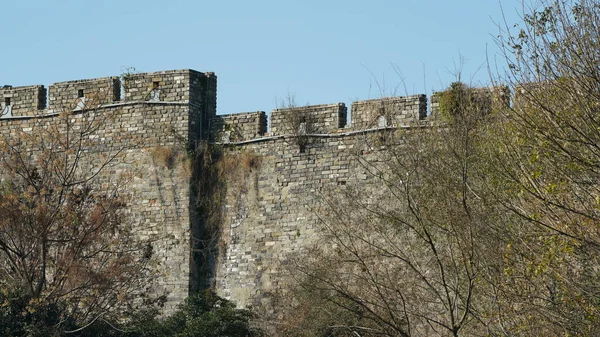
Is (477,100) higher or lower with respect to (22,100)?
lower

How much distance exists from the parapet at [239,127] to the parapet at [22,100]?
3.68 meters

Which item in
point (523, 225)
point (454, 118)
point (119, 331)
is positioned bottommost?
point (119, 331)

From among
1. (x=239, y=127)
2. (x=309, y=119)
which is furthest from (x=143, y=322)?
(x=309, y=119)

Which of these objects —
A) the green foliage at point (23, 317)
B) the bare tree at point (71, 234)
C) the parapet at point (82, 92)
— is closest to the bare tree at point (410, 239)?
the bare tree at point (71, 234)

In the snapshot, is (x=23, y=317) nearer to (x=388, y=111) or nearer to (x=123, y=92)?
(x=123, y=92)

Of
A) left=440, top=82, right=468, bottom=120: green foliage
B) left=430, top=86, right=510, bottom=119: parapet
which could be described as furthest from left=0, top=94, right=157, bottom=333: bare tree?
left=440, top=82, right=468, bottom=120: green foliage

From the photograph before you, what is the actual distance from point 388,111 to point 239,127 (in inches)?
122

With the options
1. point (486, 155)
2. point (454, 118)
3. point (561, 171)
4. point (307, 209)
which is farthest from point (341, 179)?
point (561, 171)

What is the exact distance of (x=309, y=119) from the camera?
85.6 ft

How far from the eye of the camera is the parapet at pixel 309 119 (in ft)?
84.8

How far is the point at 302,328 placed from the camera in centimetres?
2330

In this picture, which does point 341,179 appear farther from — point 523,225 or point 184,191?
point 523,225

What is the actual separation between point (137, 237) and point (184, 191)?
121 centimetres

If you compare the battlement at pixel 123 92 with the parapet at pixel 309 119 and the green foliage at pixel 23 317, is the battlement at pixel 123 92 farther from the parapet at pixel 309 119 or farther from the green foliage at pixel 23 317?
the green foliage at pixel 23 317
